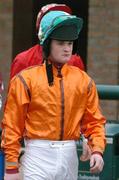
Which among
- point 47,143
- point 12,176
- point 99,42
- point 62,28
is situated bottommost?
point 99,42

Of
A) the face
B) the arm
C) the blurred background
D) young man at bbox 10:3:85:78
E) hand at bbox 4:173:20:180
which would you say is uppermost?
the face

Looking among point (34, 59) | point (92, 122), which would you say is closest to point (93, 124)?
point (92, 122)

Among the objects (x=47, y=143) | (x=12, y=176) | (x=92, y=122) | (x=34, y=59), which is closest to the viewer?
(x=12, y=176)

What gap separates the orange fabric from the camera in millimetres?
4188

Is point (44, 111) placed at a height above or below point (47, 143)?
above

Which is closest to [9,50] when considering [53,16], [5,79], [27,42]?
[5,79]

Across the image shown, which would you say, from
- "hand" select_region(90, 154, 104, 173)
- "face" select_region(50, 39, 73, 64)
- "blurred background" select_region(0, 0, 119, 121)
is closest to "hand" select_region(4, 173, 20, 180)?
"hand" select_region(90, 154, 104, 173)

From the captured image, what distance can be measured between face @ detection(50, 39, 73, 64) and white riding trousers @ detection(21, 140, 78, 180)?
18.3 inches

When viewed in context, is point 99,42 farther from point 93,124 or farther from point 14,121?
point 14,121

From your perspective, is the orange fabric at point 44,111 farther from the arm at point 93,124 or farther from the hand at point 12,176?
the hand at point 12,176

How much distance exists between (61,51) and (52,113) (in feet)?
1.16

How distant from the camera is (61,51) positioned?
424 centimetres

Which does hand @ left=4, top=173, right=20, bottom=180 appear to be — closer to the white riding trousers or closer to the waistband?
the white riding trousers

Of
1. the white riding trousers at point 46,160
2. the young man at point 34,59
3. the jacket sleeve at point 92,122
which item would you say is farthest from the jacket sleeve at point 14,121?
the young man at point 34,59
